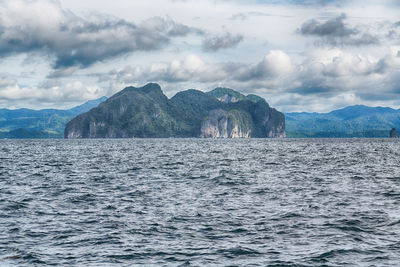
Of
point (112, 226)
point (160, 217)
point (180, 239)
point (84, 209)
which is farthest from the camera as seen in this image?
point (84, 209)

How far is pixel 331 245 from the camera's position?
1961cm

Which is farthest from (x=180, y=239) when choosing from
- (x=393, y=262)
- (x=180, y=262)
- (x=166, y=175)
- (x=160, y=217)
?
(x=166, y=175)

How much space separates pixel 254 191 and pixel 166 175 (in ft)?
64.3

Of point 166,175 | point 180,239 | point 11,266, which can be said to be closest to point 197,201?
point 180,239

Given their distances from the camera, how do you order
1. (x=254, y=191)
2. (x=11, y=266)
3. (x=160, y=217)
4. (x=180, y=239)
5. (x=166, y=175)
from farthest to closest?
1. (x=166, y=175)
2. (x=254, y=191)
3. (x=160, y=217)
4. (x=180, y=239)
5. (x=11, y=266)

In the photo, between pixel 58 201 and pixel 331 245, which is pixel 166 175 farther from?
pixel 331 245

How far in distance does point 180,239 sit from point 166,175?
34353 millimetres

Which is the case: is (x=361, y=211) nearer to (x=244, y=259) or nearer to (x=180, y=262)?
(x=244, y=259)

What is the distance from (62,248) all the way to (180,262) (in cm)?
656

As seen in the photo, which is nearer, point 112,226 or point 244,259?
point 244,259

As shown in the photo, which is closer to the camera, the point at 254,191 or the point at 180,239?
the point at 180,239

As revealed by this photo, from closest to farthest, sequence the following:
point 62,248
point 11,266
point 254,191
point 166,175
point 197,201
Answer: point 11,266 → point 62,248 → point 197,201 → point 254,191 → point 166,175

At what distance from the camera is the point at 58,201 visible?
33.1 metres

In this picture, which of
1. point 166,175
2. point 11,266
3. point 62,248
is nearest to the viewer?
point 11,266
